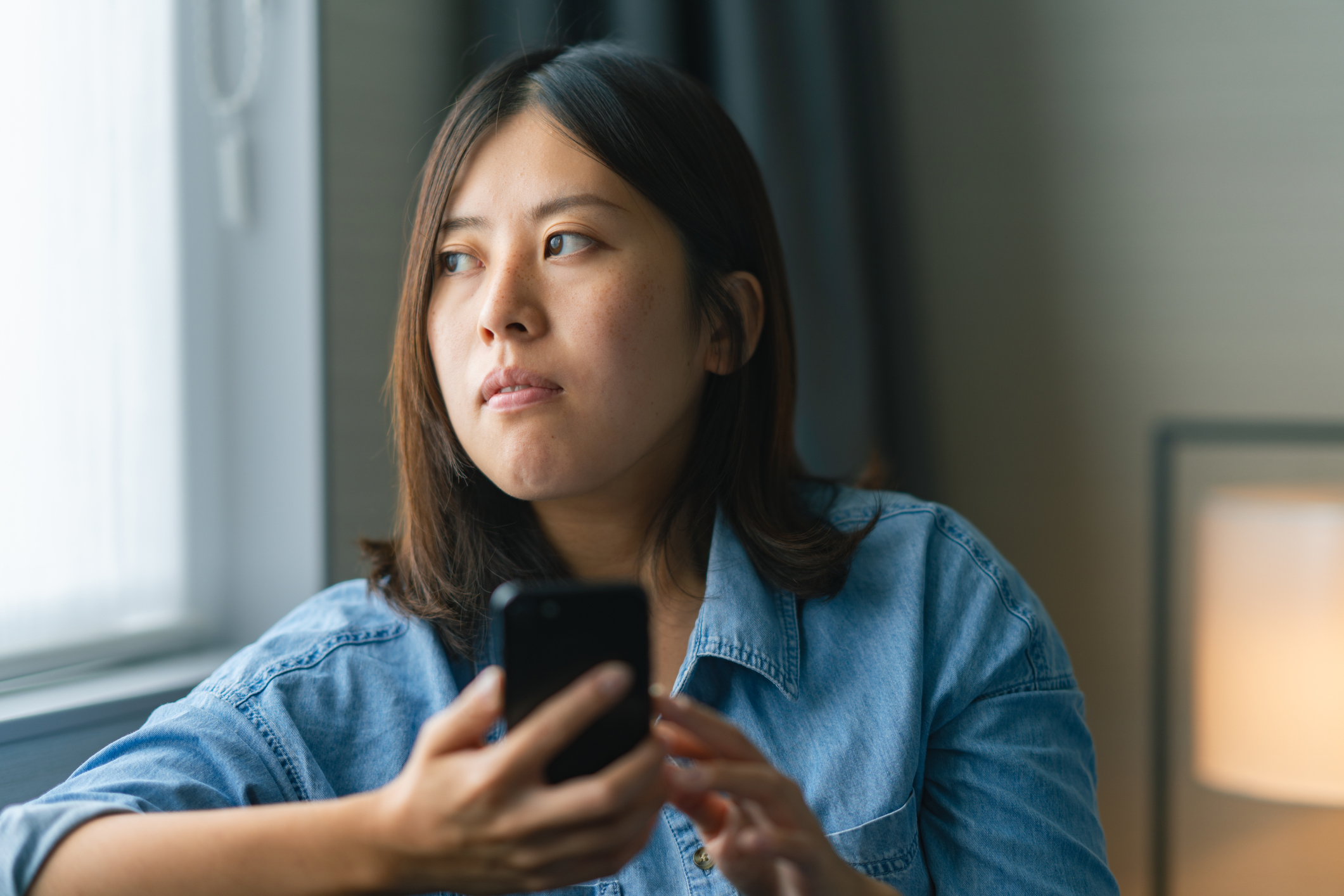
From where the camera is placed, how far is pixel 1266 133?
1362 mm

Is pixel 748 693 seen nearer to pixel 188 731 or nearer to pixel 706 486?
pixel 706 486

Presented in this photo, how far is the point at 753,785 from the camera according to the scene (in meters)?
0.53

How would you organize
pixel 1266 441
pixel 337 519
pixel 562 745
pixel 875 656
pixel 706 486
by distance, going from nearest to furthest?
pixel 562 745
pixel 875 656
pixel 706 486
pixel 337 519
pixel 1266 441

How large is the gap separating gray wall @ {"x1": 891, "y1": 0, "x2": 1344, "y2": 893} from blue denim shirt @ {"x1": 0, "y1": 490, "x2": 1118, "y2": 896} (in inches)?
28.3

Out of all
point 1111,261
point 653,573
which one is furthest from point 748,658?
point 1111,261

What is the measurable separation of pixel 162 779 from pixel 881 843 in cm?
53

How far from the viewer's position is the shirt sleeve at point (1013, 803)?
0.74 metres

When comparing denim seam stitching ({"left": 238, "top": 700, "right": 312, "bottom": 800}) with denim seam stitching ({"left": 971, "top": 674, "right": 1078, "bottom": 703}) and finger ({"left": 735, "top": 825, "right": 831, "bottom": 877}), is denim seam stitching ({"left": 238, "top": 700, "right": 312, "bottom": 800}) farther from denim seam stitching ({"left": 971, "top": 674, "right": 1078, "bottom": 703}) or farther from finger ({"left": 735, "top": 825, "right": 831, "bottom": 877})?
denim seam stitching ({"left": 971, "top": 674, "right": 1078, "bottom": 703})

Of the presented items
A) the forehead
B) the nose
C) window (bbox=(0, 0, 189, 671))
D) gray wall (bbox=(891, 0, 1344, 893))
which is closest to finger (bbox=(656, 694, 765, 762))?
the nose

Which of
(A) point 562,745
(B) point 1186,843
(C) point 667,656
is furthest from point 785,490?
(B) point 1186,843

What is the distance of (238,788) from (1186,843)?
1307mm

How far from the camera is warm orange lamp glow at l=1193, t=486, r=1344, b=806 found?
108 cm

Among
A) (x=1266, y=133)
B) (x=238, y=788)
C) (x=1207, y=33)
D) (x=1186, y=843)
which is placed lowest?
(x=1186, y=843)

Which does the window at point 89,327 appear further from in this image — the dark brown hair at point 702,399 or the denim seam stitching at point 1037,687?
the denim seam stitching at point 1037,687
